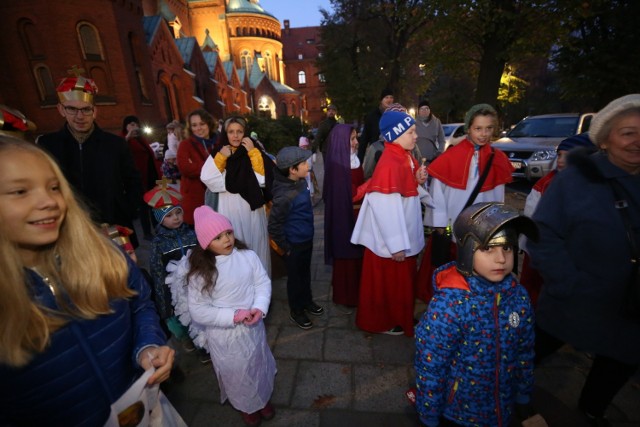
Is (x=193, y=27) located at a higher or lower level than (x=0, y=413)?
higher

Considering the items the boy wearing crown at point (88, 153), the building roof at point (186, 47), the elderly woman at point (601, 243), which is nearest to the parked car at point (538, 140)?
the elderly woman at point (601, 243)

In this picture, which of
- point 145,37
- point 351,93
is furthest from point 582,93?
point 145,37

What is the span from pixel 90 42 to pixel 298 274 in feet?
65.5

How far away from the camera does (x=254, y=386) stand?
2270mm

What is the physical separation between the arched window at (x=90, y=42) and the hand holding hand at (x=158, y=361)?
798 inches

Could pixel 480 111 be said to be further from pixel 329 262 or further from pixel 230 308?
pixel 230 308

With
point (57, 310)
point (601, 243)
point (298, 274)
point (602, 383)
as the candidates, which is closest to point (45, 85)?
point (298, 274)

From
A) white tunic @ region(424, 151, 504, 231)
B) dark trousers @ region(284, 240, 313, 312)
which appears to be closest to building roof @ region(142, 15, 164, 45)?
dark trousers @ region(284, 240, 313, 312)

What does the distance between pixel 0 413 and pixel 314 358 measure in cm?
227

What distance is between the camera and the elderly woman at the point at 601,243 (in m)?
1.74

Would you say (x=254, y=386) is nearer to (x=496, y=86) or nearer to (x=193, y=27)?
(x=496, y=86)

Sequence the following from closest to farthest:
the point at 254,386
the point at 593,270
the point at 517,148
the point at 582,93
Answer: the point at 593,270 → the point at 254,386 → the point at 517,148 → the point at 582,93

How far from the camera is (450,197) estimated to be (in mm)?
3248

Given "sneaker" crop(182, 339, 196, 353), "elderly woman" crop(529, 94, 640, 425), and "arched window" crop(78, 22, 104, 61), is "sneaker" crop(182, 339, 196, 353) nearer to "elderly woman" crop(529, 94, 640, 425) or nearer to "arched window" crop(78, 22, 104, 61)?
"elderly woman" crop(529, 94, 640, 425)
